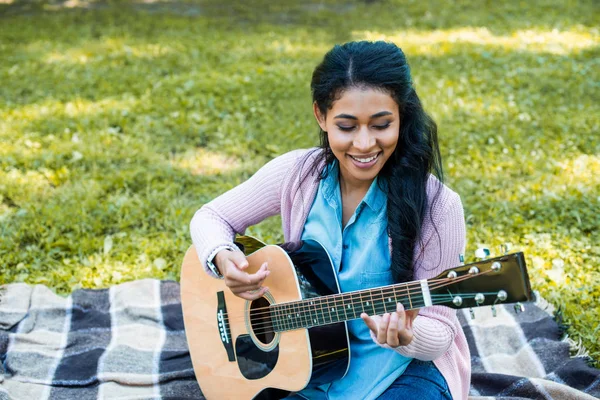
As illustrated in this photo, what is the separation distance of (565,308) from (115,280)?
2.48m

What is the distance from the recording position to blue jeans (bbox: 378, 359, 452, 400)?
2.42 meters

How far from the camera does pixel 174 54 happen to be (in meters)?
7.60

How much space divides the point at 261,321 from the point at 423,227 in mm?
746

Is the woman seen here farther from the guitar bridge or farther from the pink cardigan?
the guitar bridge

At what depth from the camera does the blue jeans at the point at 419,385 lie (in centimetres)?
242

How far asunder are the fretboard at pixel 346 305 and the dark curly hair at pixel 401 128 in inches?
9.4

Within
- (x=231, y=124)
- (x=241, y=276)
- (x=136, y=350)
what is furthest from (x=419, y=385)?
(x=231, y=124)

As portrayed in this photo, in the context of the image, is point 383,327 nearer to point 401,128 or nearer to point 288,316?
point 288,316

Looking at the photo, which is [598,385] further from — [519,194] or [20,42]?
[20,42]

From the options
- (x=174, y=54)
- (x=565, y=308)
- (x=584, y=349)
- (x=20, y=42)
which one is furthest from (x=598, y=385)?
(x=20, y=42)

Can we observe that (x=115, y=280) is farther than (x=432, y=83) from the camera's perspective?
No

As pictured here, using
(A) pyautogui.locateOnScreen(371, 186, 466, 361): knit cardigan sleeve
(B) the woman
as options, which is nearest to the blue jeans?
(B) the woman

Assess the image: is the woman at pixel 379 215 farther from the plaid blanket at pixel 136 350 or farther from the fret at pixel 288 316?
the plaid blanket at pixel 136 350

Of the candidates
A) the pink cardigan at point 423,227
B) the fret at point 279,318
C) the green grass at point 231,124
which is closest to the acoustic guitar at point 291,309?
the fret at point 279,318
